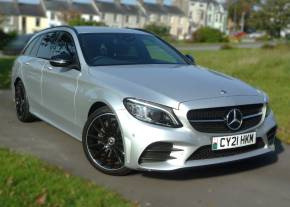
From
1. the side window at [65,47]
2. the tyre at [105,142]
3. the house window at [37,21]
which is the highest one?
the side window at [65,47]

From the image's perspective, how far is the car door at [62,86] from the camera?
6.22 m

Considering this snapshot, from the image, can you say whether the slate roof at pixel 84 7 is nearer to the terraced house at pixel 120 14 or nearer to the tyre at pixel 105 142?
the terraced house at pixel 120 14

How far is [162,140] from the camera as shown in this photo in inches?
195

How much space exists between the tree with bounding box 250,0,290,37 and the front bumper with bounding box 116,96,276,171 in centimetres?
4788

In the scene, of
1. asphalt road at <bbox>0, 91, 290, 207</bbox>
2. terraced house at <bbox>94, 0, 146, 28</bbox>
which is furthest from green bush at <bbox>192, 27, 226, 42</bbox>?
asphalt road at <bbox>0, 91, 290, 207</bbox>

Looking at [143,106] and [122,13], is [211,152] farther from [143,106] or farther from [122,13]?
[122,13]

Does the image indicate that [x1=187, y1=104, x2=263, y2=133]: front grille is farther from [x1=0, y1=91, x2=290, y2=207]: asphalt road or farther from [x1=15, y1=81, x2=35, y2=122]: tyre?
[x1=15, y1=81, x2=35, y2=122]: tyre

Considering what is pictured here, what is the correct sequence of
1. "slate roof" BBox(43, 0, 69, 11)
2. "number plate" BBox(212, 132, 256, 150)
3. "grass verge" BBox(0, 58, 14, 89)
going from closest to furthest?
"number plate" BBox(212, 132, 256, 150), "grass verge" BBox(0, 58, 14, 89), "slate roof" BBox(43, 0, 69, 11)

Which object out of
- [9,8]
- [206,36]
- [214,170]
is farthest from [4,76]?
[9,8]

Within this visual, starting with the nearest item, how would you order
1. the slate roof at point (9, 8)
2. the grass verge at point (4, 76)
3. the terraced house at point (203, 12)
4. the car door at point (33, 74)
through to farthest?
the car door at point (33, 74), the grass verge at point (4, 76), the slate roof at point (9, 8), the terraced house at point (203, 12)

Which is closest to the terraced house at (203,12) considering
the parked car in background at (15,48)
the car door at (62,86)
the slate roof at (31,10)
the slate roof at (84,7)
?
the slate roof at (84,7)

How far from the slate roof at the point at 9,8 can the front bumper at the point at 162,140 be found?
281 feet

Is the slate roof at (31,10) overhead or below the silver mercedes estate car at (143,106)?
below

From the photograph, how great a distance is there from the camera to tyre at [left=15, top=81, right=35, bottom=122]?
7.89 meters
